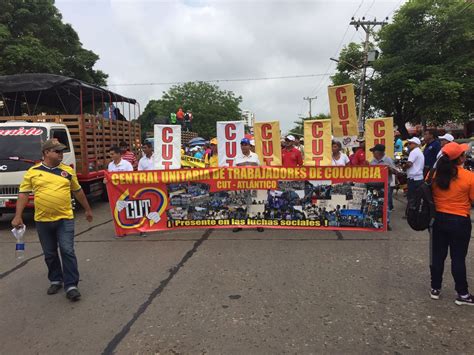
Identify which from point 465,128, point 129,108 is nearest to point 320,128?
point 129,108

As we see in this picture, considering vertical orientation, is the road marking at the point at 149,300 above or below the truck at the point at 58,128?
below

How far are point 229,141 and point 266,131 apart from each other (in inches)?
32.9

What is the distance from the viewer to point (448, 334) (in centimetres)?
346

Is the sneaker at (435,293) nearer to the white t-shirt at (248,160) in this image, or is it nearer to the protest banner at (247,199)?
the protest banner at (247,199)

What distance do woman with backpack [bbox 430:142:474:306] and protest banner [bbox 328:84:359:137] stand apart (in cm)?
487

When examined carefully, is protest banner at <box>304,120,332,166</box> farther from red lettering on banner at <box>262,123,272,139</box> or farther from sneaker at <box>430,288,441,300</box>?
sneaker at <box>430,288,441,300</box>

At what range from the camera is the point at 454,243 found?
13.2ft

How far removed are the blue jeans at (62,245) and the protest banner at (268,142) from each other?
4.85m

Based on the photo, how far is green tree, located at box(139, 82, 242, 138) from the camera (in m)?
54.3

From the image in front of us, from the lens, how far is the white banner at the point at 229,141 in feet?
27.9

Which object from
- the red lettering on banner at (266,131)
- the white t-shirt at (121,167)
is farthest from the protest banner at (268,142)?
the white t-shirt at (121,167)

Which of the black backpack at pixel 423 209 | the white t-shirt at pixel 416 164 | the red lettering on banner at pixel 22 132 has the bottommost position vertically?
the black backpack at pixel 423 209

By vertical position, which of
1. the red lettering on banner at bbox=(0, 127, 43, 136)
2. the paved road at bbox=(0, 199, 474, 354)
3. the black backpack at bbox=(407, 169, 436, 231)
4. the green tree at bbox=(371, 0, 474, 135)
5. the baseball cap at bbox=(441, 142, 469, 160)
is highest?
the green tree at bbox=(371, 0, 474, 135)

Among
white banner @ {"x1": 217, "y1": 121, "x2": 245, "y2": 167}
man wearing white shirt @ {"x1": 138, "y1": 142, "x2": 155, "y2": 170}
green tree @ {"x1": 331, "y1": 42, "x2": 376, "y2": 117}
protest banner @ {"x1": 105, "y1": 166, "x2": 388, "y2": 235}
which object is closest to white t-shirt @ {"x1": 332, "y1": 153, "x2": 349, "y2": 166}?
protest banner @ {"x1": 105, "y1": 166, "x2": 388, "y2": 235}
